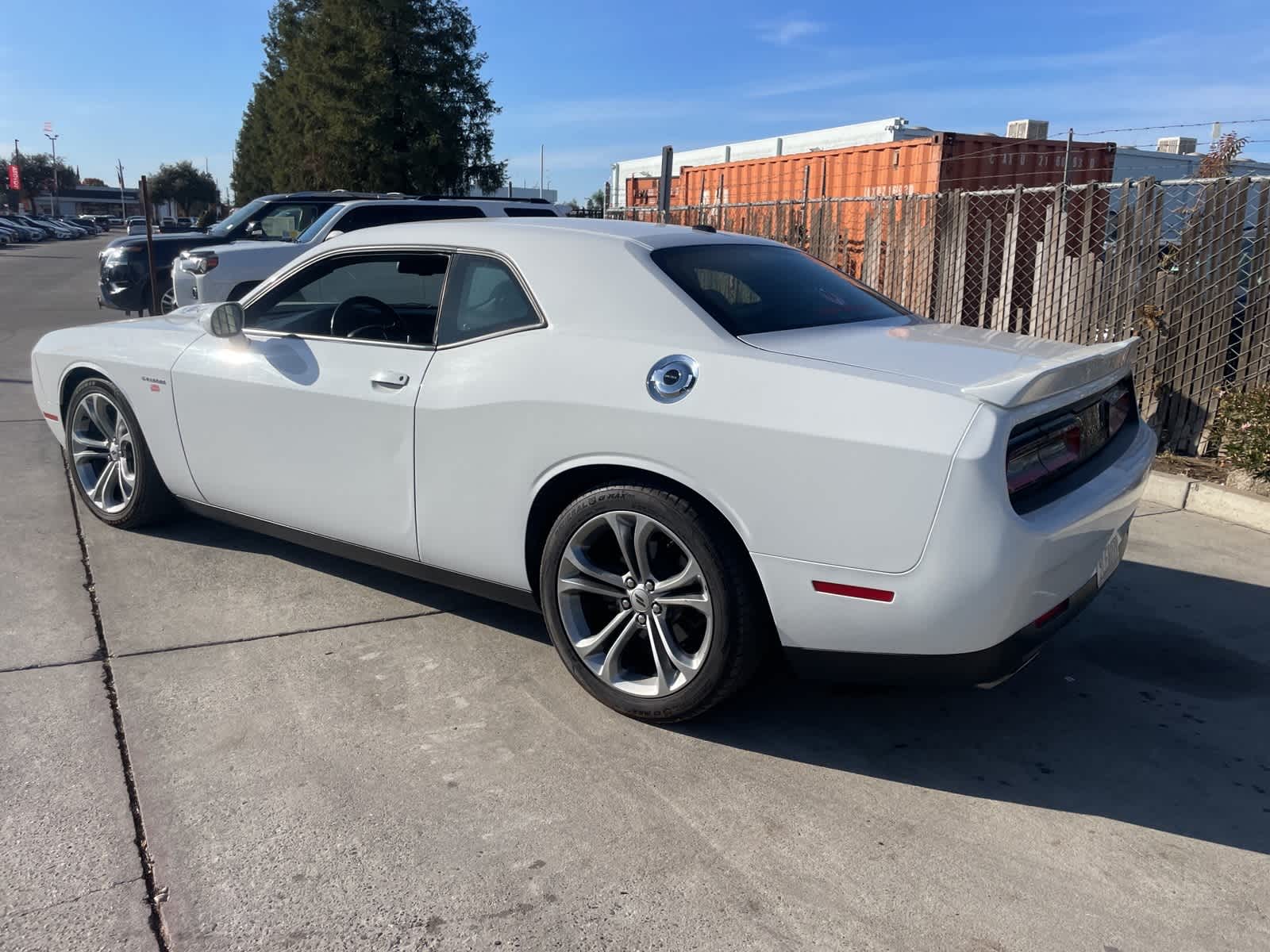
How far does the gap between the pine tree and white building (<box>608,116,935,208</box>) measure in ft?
15.7

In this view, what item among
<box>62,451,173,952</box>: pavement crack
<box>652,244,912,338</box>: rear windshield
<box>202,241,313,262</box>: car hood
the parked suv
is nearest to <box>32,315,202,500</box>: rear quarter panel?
<box>62,451,173,952</box>: pavement crack

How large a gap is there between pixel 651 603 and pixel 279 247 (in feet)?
30.1

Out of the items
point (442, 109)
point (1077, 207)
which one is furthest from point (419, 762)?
point (442, 109)

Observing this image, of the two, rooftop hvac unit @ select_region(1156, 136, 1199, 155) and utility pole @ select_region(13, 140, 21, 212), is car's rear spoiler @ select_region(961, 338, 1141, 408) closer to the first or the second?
rooftop hvac unit @ select_region(1156, 136, 1199, 155)

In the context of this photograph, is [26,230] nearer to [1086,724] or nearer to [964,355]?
[964,355]

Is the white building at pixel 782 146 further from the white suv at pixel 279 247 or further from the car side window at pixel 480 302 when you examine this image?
the car side window at pixel 480 302

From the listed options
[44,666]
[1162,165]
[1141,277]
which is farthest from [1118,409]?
[1162,165]

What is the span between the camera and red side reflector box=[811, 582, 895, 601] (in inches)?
107

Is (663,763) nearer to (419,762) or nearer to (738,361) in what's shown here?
(419,762)

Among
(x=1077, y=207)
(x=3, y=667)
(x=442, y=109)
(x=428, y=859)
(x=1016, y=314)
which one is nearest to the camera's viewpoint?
(x=428, y=859)

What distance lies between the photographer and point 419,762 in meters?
3.05

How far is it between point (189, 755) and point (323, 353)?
1.60 metres

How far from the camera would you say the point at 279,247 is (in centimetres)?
1100

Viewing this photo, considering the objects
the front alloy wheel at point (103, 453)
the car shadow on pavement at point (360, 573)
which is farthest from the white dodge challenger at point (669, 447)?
the front alloy wheel at point (103, 453)
